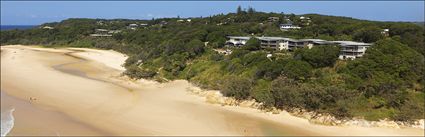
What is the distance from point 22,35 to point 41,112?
72367 mm

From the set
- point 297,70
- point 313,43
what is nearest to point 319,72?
point 297,70

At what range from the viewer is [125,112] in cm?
2825

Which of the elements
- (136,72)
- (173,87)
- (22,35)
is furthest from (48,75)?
(22,35)

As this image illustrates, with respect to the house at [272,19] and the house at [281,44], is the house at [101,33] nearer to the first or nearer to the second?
the house at [272,19]

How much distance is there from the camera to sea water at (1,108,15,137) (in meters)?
22.9

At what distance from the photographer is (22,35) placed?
94062 mm

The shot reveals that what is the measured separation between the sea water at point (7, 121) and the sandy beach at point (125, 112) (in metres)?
0.31

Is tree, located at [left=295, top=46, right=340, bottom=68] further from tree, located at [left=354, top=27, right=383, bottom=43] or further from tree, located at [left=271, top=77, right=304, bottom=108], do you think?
tree, located at [left=354, top=27, right=383, bottom=43]

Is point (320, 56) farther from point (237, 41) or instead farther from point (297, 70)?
point (237, 41)

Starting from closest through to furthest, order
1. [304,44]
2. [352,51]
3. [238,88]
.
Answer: [238,88], [352,51], [304,44]

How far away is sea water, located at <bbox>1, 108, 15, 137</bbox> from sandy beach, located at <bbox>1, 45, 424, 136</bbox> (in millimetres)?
313

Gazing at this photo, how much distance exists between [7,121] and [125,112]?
651cm

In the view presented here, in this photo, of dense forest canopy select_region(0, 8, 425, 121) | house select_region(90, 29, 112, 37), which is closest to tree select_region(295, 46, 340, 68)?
dense forest canopy select_region(0, 8, 425, 121)

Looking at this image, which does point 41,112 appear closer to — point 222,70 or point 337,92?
point 222,70
